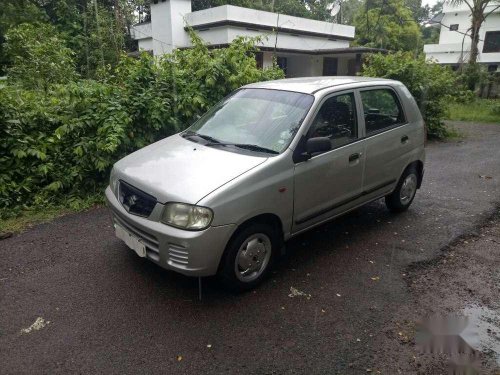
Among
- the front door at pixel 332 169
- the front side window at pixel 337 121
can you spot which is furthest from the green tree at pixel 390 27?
the front door at pixel 332 169

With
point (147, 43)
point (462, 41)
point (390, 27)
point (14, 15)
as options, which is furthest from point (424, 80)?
point (390, 27)

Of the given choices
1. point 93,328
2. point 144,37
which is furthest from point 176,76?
point 144,37

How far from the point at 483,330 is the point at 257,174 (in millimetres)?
2213

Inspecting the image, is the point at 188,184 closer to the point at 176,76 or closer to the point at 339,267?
the point at 339,267

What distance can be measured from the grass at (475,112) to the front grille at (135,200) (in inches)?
549

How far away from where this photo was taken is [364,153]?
14.1 ft

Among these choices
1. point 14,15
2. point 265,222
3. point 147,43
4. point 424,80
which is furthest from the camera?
point 147,43

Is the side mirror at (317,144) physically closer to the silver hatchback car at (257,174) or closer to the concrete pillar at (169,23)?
the silver hatchback car at (257,174)

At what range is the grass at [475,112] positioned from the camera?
15.6 m

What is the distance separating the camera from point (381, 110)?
4703 mm

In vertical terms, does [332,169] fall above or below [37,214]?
above

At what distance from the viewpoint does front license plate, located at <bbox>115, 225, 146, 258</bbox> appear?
3321 millimetres

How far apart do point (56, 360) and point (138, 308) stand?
719mm

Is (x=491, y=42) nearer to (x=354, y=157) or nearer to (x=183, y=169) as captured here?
(x=354, y=157)
